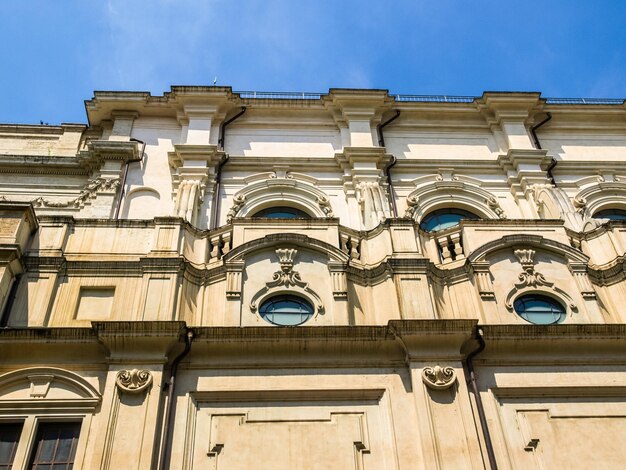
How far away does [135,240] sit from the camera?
17141mm

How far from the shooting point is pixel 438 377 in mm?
13578

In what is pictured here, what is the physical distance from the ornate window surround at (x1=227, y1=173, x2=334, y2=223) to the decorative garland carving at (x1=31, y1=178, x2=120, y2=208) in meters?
3.60

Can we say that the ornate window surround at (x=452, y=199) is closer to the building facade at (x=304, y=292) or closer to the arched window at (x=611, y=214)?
the building facade at (x=304, y=292)

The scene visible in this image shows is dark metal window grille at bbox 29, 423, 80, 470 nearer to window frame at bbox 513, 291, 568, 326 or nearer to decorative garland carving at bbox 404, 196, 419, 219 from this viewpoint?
window frame at bbox 513, 291, 568, 326

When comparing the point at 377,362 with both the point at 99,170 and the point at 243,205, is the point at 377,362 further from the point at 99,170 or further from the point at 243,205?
the point at 99,170

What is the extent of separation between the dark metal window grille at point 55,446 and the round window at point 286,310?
4.58 meters

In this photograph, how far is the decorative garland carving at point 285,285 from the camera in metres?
15.6

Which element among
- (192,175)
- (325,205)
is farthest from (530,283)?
(192,175)

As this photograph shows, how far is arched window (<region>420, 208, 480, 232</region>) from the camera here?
2033 cm

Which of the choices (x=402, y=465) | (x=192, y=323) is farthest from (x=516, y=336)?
(x=192, y=323)

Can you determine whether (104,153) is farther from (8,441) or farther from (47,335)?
(8,441)

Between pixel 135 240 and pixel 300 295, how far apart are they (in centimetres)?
450

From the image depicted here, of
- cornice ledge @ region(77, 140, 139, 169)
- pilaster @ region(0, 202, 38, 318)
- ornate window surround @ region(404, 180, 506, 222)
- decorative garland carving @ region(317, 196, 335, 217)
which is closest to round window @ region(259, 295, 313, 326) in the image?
decorative garland carving @ region(317, 196, 335, 217)

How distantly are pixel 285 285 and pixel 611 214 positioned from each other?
1110cm
